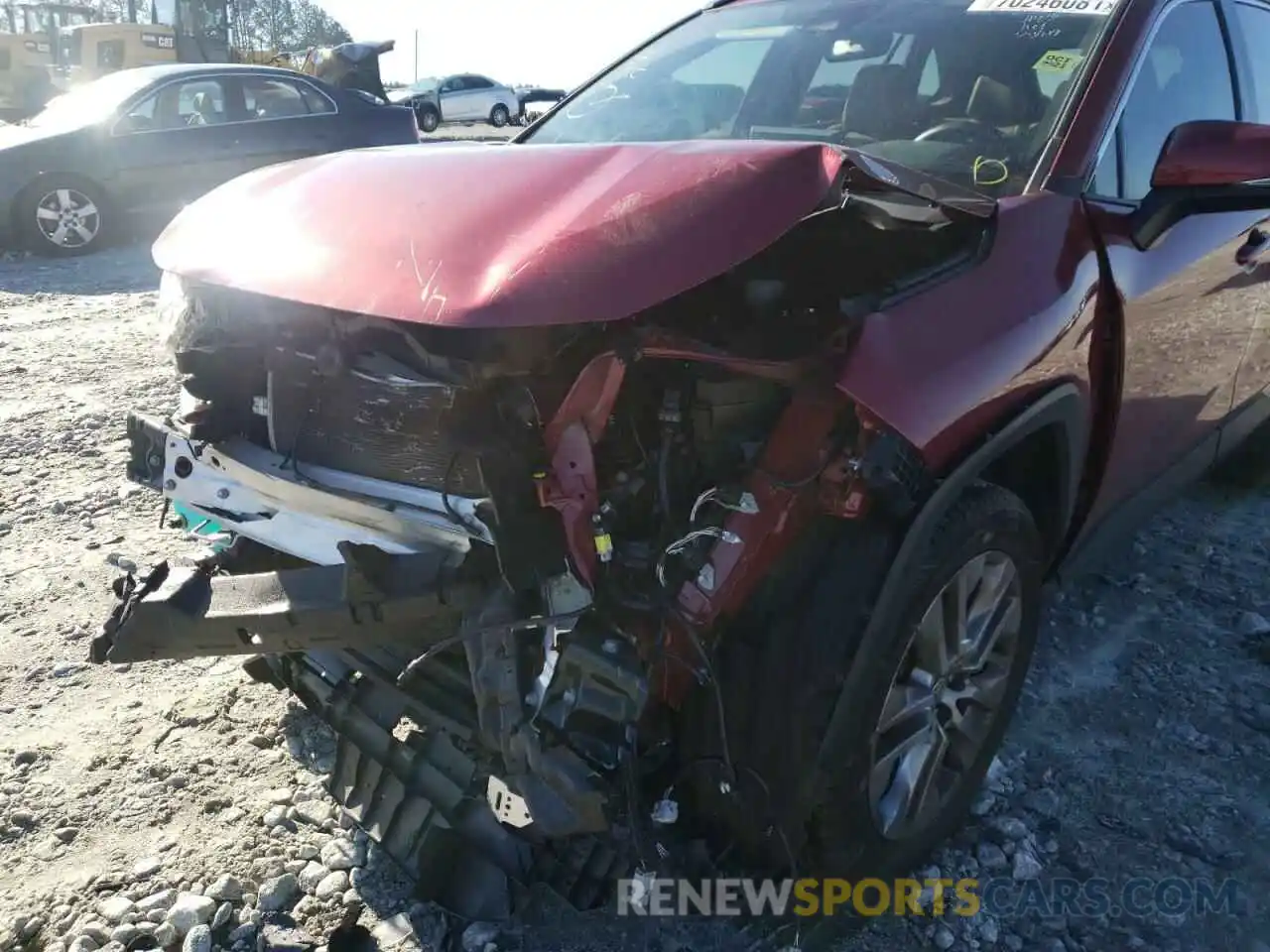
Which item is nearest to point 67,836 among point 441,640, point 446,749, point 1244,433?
point 446,749

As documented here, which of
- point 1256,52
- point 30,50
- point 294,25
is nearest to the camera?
point 1256,52

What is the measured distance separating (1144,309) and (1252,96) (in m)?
1.33

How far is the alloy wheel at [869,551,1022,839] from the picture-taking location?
7.13ft

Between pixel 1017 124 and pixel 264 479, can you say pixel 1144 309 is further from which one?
pixel 264 479

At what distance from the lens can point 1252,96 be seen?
3.31 metres

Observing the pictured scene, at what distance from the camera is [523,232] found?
5.75ft

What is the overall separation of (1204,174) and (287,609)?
7.46ft

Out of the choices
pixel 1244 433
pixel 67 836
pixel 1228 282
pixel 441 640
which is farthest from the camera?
pixel 1244 433

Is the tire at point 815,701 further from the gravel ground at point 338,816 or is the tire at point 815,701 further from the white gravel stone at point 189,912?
the white gravel stone at point 189,912

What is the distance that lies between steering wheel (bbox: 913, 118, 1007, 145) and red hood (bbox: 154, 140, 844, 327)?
0.94 meters

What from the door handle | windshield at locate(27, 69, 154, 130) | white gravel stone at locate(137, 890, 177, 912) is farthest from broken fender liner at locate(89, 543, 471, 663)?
windshield at locate(27, 69, 154, 130)

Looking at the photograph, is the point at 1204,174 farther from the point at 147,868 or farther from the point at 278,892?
the point at 147,868

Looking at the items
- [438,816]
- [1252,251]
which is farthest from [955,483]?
[1252,251]

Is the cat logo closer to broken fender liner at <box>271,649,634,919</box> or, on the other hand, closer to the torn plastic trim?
the torn plastic trim
